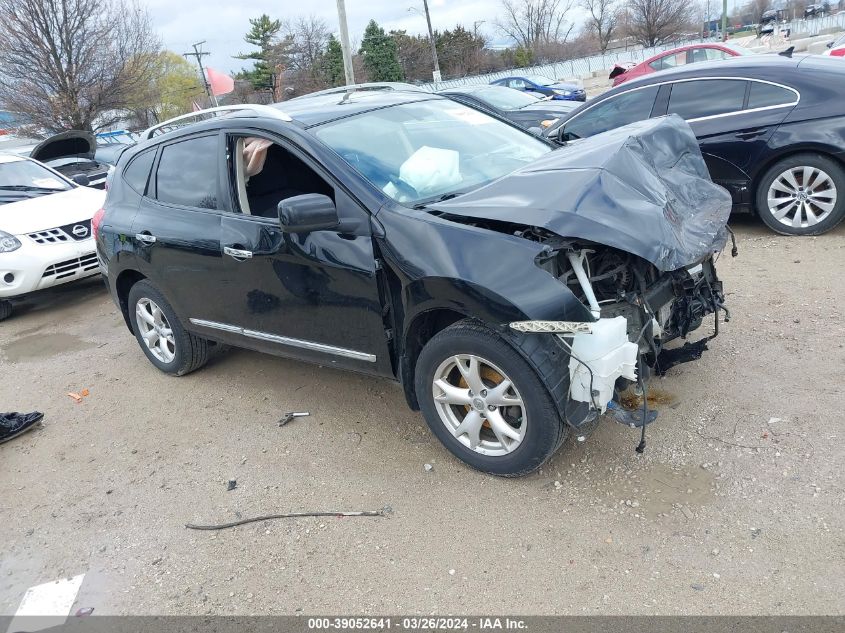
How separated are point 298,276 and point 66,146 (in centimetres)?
1030

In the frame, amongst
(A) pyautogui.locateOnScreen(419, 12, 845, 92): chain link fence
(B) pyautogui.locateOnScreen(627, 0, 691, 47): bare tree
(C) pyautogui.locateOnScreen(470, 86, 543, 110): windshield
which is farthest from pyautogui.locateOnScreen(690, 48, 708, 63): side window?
(B) pyautogui.locateOnScreen(627, 0, 691, 47): bare tree

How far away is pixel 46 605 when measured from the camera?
2.93 metres

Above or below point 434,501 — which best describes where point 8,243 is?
above

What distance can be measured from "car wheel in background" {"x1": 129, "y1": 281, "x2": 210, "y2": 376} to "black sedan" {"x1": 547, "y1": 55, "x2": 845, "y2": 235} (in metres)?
4.93

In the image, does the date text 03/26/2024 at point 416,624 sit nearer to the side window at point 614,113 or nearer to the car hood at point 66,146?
the side window at point 614,113

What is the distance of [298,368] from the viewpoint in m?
4.95

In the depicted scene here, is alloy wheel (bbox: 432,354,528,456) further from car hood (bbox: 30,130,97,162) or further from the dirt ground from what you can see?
car hood (bbox: 30,130,97,162)

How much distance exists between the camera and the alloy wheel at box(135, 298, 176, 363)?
4988 mm

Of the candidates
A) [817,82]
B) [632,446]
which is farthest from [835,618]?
[817,82]

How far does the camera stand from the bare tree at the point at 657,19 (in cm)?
4975

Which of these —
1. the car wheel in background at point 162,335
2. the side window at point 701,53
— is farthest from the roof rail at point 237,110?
the side window at point 701,53

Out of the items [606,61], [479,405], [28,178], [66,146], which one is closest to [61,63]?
[66,146]

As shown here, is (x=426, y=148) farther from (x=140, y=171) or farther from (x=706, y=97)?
(x=706, y=97)

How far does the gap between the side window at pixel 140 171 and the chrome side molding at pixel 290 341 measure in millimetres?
1094
